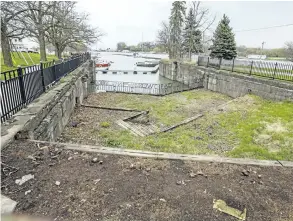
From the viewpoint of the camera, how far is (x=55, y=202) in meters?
2.40

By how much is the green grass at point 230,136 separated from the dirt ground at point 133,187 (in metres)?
2.48

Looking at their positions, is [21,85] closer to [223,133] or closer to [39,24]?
[223,133]

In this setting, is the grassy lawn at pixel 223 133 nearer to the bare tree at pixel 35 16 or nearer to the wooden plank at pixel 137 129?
the wooden plank at pixel 137 129

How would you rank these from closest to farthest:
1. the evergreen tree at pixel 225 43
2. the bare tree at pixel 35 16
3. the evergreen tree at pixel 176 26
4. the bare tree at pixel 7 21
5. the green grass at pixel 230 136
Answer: the green grass at pixel 230 136 → the bare tree at pixel 7 21 → the bare tree at pixel 35 16 → the evergreen tree at pixel 225 43 → the evergreen tree at pixel 176 26

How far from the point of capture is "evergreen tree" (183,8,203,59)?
116 feet

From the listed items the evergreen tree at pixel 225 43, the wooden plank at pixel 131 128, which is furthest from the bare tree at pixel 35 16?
the evergreen tree at pixel 225 43

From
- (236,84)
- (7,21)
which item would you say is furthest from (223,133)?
(7,21)

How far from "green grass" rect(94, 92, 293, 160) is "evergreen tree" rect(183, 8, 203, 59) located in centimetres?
2844

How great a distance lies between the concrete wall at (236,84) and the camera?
10375mm

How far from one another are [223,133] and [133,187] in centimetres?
540

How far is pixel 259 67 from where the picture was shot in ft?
43.2

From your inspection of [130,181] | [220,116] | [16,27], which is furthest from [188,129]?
[16,27]

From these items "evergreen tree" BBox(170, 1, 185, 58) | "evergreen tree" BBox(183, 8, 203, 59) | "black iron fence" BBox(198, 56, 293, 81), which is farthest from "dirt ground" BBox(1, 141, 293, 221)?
"evergreen tree" BBox(170, 1, 185, 58)

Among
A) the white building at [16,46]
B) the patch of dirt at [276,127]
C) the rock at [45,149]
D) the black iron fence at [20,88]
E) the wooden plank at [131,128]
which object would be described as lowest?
the wooden plank at [131,128]
